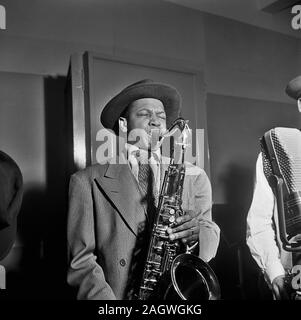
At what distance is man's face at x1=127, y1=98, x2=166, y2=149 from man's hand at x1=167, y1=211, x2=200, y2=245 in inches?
10.0

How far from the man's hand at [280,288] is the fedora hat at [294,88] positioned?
2.06ft

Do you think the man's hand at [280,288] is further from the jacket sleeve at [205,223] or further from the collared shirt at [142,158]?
the collared shirt at [142,158]

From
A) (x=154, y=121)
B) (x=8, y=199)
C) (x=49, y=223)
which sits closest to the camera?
(x=8, y=199)

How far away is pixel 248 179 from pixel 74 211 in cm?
66

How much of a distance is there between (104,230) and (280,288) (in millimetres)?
529

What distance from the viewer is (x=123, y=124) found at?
1.39 metres

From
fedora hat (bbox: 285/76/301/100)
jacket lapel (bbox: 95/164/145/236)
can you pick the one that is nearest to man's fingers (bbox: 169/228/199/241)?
jacket lapel (bbox: 95/164/145/236)

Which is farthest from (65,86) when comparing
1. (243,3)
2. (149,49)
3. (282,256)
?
(282,256)

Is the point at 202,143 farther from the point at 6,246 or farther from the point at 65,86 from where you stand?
the point at 6,246

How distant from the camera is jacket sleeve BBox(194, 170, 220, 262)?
4.17 ft

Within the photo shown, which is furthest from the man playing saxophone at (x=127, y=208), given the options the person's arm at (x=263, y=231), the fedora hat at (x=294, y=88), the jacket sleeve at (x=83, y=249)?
the fedora hat at (x=294, y=88)

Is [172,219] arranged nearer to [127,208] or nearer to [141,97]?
[127,208]

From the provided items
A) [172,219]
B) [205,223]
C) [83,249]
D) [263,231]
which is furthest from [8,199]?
[263,231]
